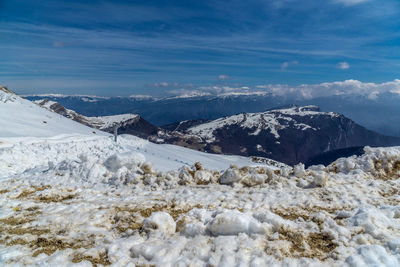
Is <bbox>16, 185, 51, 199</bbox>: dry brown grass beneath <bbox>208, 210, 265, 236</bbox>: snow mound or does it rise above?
beneath

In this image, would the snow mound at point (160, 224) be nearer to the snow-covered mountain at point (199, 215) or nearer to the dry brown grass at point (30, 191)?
the snow-covered mountain at point (199, 215)

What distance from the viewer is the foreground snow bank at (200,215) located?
611 cm

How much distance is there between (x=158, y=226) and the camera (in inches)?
288

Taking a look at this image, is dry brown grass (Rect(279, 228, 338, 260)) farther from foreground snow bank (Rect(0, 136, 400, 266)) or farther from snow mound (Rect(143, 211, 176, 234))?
snow mound (Rect(143, 211, 176, 234))

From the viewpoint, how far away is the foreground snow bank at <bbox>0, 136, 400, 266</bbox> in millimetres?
6105

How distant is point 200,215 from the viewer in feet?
26.2

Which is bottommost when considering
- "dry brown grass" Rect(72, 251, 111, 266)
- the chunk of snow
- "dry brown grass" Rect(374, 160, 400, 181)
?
"dry brown grass" Rect(72, 251, 111, 266)

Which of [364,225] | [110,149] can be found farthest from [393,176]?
[110,149]

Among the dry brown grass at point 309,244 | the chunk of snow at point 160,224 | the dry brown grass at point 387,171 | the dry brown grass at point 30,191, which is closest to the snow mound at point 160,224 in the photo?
the chunk of snow at point 160,224

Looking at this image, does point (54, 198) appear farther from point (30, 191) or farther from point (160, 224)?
point (160, 224)

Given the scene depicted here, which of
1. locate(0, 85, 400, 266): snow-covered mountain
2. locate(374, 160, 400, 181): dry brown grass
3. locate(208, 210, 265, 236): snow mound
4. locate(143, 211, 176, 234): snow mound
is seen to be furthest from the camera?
locate(374, 160, 400, 181): dry brown grass

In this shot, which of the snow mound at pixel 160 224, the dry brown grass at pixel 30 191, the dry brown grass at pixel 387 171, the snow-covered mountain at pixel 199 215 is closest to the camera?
the snow-covered mountain at pixel 199 215

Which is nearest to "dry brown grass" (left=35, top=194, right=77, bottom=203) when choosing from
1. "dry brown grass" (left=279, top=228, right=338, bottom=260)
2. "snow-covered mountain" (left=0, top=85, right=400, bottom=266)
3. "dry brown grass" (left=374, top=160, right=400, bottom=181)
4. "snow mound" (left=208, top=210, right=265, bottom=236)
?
"snow-covered mountain" (left=0, top=85, right=400, bottom=266)

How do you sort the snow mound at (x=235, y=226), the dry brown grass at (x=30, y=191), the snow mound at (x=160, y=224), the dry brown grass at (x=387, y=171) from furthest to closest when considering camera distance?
1. the dry brown grass at (x=387, y=171)
2. the dry brown grass at (x=30, y=191)
3. the snow mound at (x=160, y=224)
4. the snow mound at (x=235, y=226)
